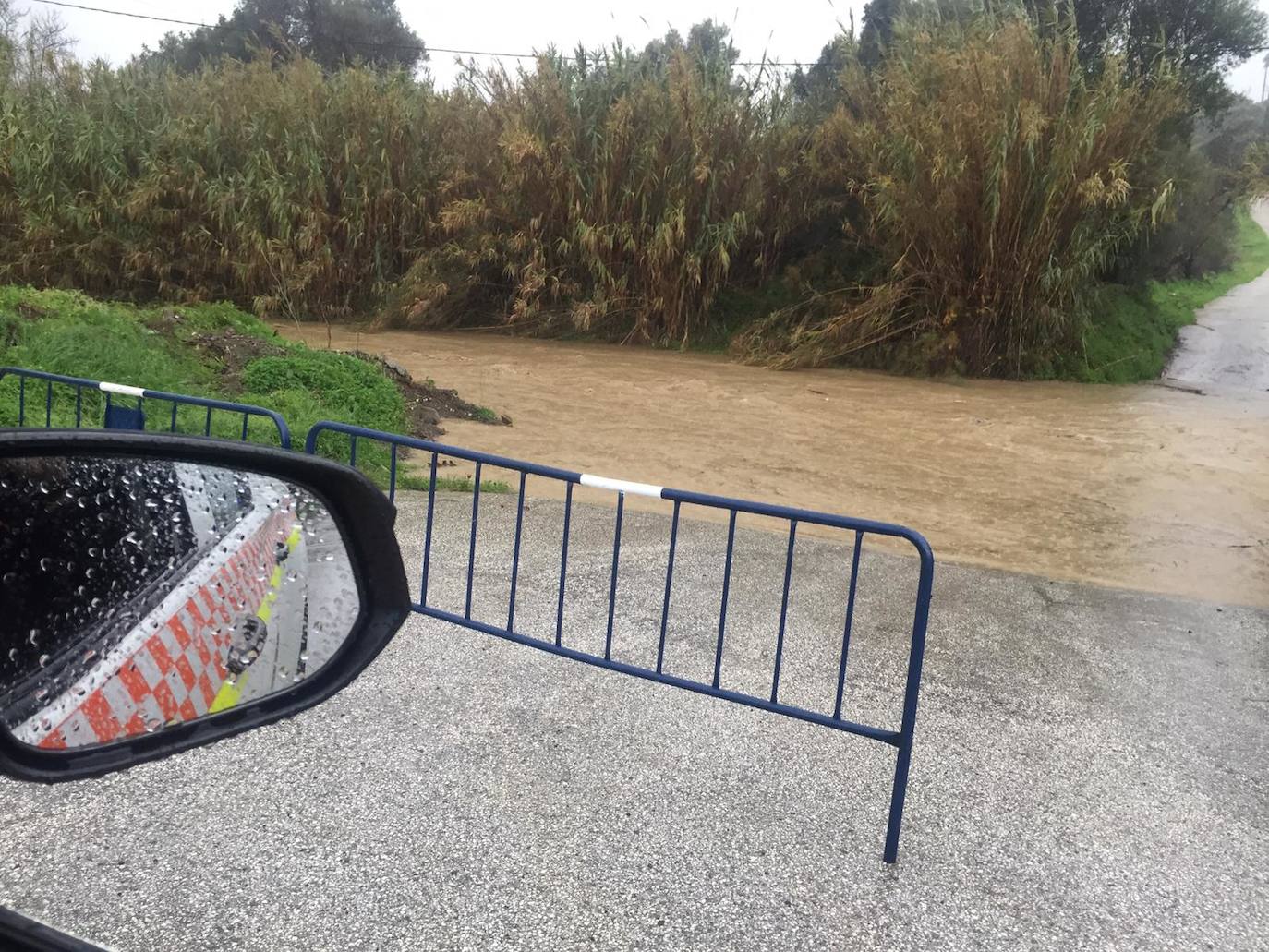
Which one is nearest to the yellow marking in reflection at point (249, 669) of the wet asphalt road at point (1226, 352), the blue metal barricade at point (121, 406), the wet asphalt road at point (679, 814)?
the blue metal barricade at point (121, 406)

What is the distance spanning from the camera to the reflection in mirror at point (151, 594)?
107 cm

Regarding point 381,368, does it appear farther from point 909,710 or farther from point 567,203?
point 909,710

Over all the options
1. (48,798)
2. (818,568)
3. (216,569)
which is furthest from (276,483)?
(818,568)

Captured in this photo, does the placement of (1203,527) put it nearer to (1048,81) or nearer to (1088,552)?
(1088,552)

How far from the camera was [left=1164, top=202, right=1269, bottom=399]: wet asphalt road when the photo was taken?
631 inches

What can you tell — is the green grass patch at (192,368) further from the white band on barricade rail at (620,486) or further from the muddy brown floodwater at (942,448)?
the white band on barricade rail at (620,486)

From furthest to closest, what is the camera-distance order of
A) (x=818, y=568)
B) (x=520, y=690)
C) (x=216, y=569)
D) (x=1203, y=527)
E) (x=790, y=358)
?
(x=790, y=358) → (x=1203, y=527) → (x=818, y=568) → (x=520, y=690) → (x=216, y=569)

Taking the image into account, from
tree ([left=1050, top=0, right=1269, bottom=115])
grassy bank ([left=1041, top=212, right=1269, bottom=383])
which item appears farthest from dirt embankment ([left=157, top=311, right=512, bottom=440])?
tree ([left=1050, top=0, right=1269, bottom=115])

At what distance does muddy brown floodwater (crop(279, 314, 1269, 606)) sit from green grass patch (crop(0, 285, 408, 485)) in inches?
40.0

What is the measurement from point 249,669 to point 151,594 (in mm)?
212

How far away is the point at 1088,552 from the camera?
7.04 m

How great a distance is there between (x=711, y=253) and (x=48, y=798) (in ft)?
46.4

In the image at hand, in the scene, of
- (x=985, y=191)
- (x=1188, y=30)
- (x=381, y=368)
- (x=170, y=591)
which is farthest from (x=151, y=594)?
(x=1188, y=30)

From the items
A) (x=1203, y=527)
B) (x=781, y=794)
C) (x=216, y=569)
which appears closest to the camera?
(x=216, y=569)
